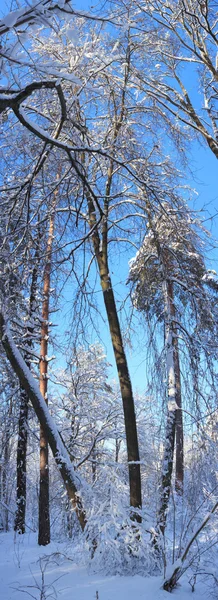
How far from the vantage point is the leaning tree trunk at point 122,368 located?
5.68 metres

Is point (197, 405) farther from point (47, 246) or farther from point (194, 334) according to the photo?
point (47, 246)

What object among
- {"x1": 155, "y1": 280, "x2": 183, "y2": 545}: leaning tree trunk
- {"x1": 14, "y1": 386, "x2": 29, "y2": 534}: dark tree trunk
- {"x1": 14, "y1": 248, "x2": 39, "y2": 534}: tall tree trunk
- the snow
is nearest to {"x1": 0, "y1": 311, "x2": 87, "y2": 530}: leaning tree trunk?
{"x1": 155, "y1": 280, "x2": 183, "y2": 545}: leaning tree trunk

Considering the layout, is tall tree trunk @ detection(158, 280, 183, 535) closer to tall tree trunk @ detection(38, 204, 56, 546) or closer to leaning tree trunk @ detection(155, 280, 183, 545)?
leaning tree trunk @ detection(155, 280, 183, 545)

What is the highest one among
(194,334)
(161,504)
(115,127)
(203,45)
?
(203,45)

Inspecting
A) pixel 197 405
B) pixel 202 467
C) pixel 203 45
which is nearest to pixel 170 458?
pixel 202 467

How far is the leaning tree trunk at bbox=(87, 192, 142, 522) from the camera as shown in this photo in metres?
5.68

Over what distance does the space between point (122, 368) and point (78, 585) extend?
2.61 m

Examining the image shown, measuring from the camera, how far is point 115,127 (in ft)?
18.5

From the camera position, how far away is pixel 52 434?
609 cm

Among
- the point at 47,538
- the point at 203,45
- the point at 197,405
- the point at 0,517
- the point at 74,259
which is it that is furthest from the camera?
the point at 0,517

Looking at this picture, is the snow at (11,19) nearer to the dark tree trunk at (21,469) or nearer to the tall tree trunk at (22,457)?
the tall tree trunk at (22,457)

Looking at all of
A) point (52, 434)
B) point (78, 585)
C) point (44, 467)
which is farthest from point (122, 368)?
point (44, 467)

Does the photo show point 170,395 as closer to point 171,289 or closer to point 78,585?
point 171,289

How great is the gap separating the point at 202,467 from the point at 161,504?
0.68m
